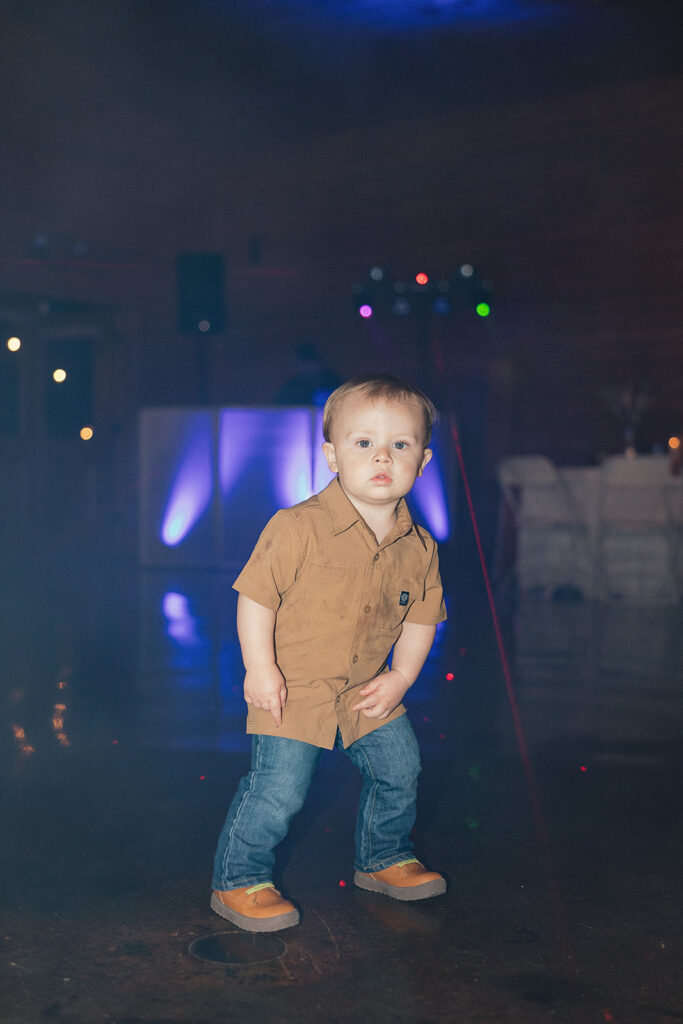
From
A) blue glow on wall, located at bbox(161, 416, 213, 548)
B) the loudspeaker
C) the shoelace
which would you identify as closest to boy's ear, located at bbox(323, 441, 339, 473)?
the shoelace

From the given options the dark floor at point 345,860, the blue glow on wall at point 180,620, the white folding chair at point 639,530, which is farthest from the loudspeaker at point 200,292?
the dark floor at point 345,860

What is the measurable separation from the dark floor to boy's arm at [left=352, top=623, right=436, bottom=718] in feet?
1.30

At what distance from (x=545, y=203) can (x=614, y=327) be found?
1.36 meters

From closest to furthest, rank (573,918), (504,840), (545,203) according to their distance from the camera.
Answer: (573,918)
(504,840)
(545,203)

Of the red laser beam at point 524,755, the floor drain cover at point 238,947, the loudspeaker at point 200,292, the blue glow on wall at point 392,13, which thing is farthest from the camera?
the loudspeaker at point 200,292

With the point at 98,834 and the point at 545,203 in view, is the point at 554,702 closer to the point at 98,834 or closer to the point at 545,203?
the point at 98,834

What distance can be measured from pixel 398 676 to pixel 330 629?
0.17 m

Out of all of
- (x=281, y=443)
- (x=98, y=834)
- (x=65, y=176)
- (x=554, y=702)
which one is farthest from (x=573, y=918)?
(x=65, y=176)

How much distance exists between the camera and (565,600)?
732 centimetres

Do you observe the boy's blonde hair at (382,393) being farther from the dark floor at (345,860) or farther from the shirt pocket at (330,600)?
the dark floor at (345,860)

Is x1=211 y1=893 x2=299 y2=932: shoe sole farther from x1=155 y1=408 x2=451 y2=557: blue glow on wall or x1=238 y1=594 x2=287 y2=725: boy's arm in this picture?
x1=155 y1=408 x2=451 y2=557: blue glow on wall

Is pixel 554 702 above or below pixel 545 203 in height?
below

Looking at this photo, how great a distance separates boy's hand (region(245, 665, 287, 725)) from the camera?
2027 millimetres

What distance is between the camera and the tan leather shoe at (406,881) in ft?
7.13
